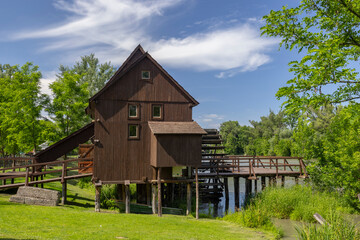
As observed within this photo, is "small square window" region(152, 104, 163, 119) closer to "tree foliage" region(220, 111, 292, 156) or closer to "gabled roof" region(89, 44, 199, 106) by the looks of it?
"gabled roof" region(89, 44, 199, 106)

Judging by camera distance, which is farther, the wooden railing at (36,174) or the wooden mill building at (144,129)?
the wooden mill building at (144,129)

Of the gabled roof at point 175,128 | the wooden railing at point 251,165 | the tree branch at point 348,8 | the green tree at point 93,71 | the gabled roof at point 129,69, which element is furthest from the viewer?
the green tree at point 93,71

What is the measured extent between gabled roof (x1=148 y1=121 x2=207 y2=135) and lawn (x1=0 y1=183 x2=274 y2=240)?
558 cm

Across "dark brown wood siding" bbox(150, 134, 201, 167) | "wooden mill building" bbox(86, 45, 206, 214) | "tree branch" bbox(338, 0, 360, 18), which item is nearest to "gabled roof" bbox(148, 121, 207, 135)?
"wooden mill building" bbox(86, 45, 206, 214)

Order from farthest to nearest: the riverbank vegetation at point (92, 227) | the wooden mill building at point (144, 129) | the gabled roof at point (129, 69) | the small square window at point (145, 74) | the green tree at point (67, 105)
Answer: the green tree at point (67, 105), the small square window at point (145, 74), the gabled roof at point (129, 69), the wooden mill building at point (144, 129), the riverbank vegetation at point (92, 227)

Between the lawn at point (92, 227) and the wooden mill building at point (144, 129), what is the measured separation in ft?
14.5

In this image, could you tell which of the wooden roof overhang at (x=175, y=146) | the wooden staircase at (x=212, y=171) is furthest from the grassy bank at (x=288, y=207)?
the wooden roof overhang at (x=175, y=146)

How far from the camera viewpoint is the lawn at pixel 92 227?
10770mm

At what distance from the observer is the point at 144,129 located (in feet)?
66.8

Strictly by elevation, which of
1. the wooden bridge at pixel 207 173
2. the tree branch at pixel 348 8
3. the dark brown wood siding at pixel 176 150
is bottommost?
the wooden bridge at pixel 207 173

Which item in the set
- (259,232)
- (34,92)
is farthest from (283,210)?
(34,92)

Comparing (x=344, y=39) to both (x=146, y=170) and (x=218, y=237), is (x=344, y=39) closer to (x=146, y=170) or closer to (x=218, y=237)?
(x=218, y=237)

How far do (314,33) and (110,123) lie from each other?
13903 mm

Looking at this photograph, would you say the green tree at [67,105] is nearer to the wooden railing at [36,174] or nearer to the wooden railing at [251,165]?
the wooden railing at [36,174]
